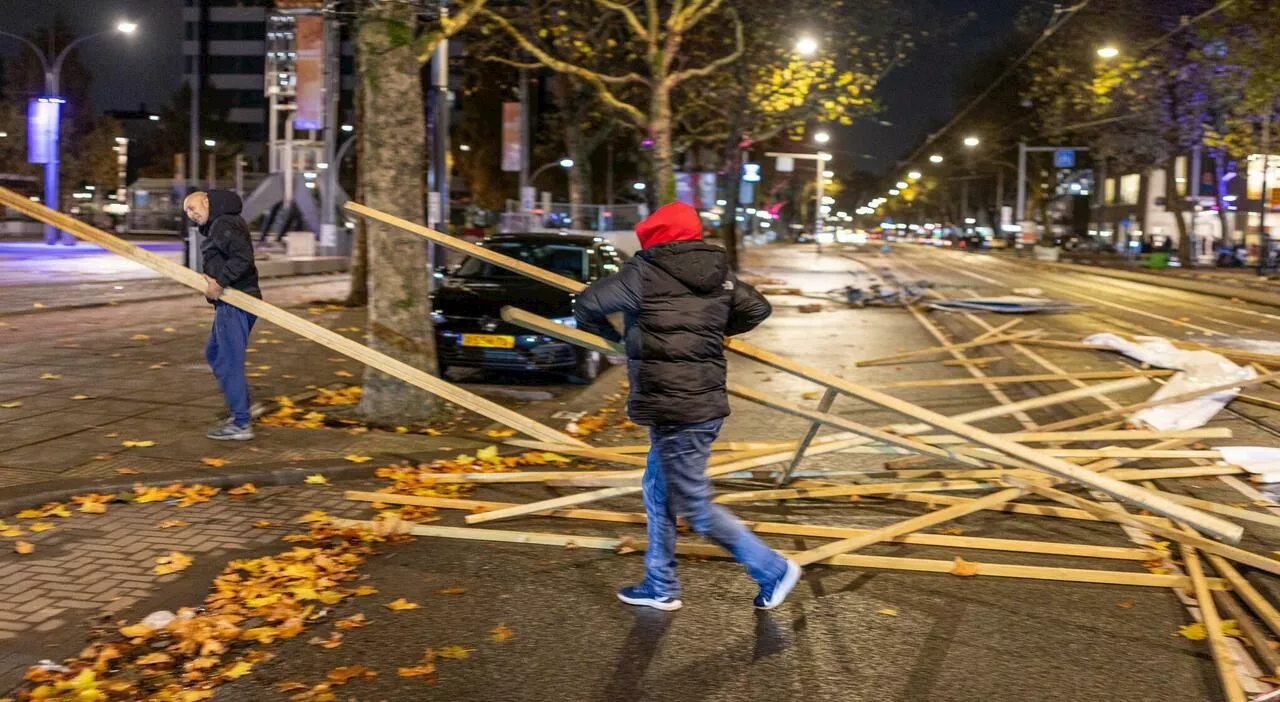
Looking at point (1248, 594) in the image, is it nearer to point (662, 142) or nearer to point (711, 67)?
point (711, 67)

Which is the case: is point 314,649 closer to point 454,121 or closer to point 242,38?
point 454,121

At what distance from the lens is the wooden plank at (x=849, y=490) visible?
275 inches

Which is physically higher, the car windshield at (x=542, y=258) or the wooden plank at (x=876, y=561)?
the car windshield at (x=542, y=258)

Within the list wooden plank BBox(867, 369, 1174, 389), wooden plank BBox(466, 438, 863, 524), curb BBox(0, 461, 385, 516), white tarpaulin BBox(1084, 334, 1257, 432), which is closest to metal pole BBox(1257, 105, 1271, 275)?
white tarpaulin BBox(1084, 334, 1257, 432)

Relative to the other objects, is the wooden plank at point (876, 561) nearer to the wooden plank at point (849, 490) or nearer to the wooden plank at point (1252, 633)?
the wooden plank at point (1252, 633)

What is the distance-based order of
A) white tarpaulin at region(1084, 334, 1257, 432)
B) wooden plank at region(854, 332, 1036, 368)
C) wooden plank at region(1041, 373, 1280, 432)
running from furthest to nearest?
wooden plank at region(854, 332, 1036, 368) < white tarpaulin at region(1084, 334, 1257, 432) < wooden plank at region(1041, 373, 1280, 432)

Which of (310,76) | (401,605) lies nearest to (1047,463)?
(401,605)

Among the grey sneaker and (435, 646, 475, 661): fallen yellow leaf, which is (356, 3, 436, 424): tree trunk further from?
(435, 646, 475, 661): fallen yellow leaf

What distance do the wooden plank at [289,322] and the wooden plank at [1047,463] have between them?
2294 mm

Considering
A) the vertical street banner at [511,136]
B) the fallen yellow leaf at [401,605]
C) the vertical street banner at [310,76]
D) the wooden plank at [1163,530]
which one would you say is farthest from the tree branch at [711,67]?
the fallen yellow leaf at [401,605]

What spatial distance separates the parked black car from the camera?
11.5 metres

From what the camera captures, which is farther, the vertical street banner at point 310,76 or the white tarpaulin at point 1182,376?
the vertical street banner at point 310,76

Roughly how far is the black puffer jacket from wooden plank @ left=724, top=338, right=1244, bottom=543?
0.48 metres

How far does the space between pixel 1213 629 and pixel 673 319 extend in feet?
8.28
